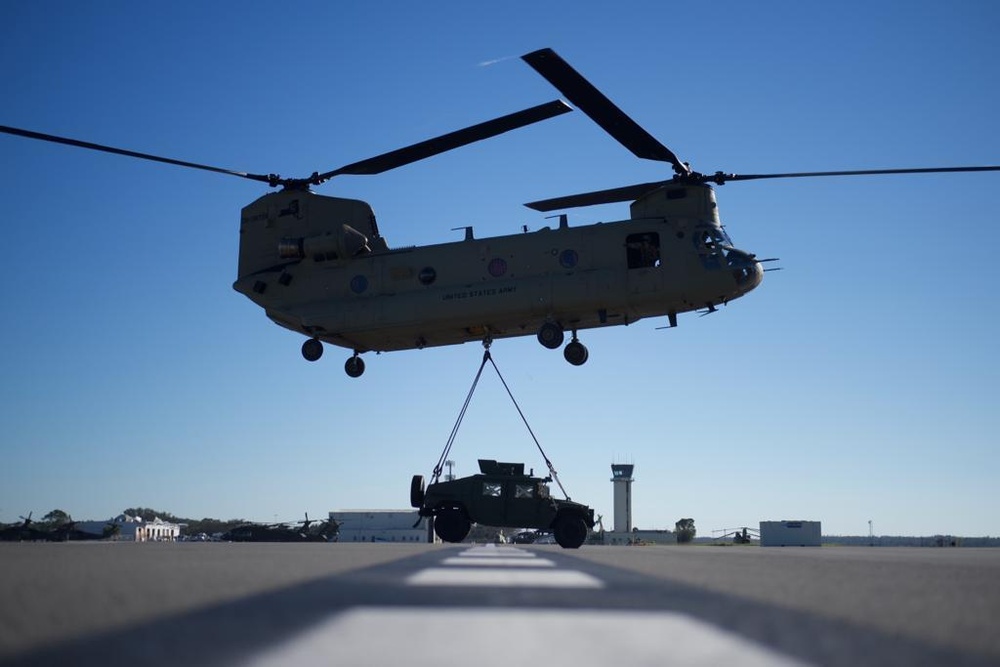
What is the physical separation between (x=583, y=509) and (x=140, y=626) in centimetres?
1750

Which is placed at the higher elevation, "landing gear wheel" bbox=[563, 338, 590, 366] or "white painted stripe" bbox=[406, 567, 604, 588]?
"landing gear wheel" bbox=[563, 338, 590, 366]

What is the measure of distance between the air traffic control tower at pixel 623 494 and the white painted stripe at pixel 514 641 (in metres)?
97.4

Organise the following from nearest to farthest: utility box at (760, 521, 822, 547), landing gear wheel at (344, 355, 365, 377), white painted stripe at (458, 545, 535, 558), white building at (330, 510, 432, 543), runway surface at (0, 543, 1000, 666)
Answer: runway surface at (0, 543, 1000, 666) → white painted stripe at (458, 545, 535, 558) → landing gear wheel at (344, 355, 365, 377) → utility box at (760, 521, 822, 547) → white building at (330, 510, 432, 543)

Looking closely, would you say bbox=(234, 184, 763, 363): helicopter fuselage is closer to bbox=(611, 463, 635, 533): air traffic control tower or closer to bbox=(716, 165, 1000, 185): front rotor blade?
bbox=(716, 165, 1000, 185): front rotor blade

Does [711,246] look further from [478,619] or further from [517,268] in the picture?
[478,619]

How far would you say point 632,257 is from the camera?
Answer: 969 inches

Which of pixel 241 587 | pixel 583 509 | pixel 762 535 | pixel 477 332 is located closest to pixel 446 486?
pixel 583 509

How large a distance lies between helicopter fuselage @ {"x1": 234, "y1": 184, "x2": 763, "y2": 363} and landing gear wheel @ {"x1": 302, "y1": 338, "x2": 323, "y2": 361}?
1.14 feet

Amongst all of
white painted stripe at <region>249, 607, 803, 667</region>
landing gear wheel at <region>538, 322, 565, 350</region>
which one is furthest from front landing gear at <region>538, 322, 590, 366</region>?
white painted stripe at <region>249, 607, 803, 667</region>

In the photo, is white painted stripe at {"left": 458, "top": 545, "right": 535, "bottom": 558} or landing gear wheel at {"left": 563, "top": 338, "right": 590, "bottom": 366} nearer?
white painted stripe at {"left": 458, "top": 545, "right": 535, "bottom": 558}

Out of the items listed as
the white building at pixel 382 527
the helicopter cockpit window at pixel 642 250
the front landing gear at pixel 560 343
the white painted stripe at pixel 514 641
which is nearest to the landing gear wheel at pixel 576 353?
the front landing gear at pixel 560 343

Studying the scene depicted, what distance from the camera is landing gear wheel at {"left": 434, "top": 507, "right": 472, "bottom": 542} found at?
21125mm

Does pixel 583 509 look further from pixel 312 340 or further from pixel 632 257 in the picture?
pixel 312 340

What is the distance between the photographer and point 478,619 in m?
4.43
